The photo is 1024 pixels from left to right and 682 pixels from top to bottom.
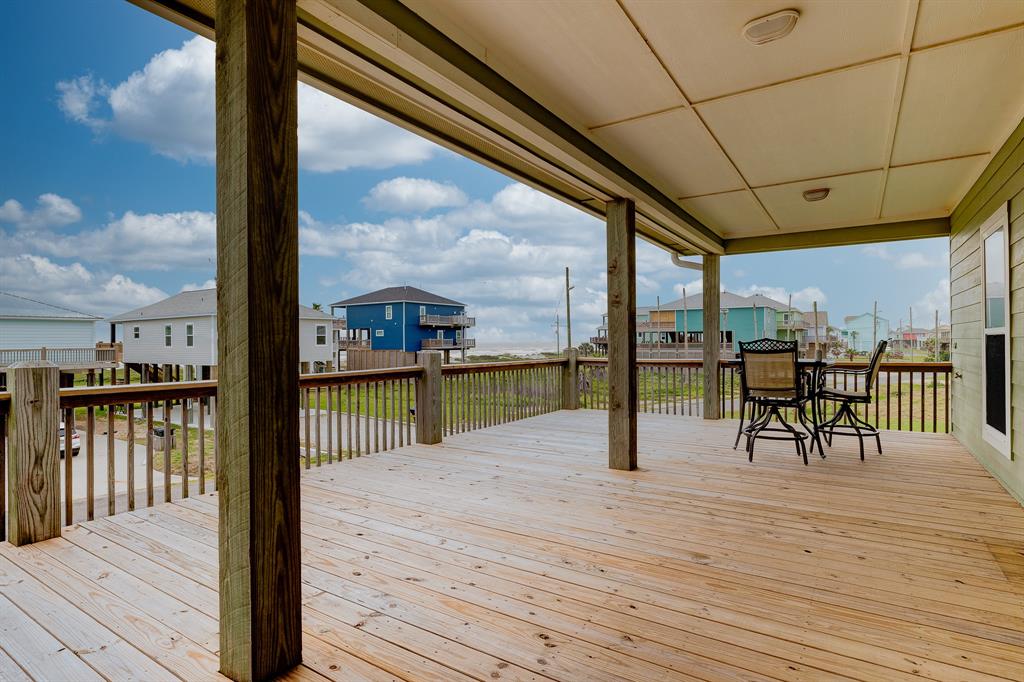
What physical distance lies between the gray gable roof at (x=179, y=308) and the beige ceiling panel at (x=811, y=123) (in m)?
8.82

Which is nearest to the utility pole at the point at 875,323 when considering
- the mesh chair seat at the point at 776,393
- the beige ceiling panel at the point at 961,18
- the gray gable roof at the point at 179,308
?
the mesh chair seat at the point at 776,393

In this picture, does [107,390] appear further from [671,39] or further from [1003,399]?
[1003,399]

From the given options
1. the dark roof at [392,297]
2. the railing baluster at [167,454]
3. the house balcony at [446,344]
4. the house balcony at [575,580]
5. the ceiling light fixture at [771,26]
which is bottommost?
the house balcony at [575,580]

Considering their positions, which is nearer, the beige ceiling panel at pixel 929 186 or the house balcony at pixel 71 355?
the beige ceiling panel at pixel 929 186

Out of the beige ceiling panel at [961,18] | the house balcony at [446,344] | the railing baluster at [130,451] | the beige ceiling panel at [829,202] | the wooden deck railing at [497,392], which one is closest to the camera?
the beige ceiling panel at [961,18]

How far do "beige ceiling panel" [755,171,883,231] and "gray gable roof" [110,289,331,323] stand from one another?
8.48 m

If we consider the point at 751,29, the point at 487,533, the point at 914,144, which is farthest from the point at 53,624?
the point at 914,144

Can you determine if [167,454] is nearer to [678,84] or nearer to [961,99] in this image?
[678,84]

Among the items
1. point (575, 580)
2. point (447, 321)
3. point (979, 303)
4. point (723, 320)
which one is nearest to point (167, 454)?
point (575, 580)

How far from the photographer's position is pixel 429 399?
5.31 metres

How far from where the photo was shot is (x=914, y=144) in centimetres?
362

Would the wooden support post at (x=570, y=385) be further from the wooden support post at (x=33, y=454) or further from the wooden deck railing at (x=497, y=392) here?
the wooden support post at (x=33, y=454)

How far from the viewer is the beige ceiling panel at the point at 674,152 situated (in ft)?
10.9

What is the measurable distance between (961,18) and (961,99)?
1007 mm
